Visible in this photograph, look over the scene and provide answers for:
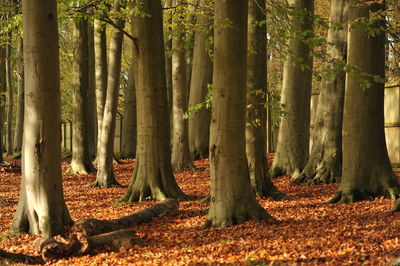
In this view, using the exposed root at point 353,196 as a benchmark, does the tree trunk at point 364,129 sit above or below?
above

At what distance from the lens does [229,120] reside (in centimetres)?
827

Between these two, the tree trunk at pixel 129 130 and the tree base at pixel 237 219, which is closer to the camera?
the tree base at pixel 237 219

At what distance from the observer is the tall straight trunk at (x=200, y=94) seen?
1975cm

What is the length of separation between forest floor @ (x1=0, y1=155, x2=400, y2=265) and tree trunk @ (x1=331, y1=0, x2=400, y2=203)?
35cm

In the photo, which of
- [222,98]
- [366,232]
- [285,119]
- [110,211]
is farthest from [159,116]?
[366,232]

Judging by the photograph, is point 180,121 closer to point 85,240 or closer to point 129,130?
point 129,130

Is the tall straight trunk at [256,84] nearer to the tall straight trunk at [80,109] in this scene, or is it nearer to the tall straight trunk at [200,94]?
the tall straight trunk at [200,94]

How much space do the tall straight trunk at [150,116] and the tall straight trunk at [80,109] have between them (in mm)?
7253

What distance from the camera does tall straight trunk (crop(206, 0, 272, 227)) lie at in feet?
27.0

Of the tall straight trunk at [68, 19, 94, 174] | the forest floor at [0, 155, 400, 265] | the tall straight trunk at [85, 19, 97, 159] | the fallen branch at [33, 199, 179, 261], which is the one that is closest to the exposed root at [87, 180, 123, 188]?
the forest floor at [0, 155, 400, 265]

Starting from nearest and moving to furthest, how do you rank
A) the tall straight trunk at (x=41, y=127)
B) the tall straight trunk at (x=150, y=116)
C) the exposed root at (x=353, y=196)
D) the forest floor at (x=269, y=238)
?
the forest floor at (x=269, y=238), the tall straight trunk at (x=41, y=127), the exposed root at (x=353, y=196), the tall straight trunk at (x=150, y=116)

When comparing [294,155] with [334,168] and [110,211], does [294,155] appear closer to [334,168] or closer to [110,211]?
[334,168]

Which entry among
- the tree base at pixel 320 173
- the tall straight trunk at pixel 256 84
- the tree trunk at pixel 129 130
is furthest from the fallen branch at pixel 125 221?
the tree trunk at pixel 129 130

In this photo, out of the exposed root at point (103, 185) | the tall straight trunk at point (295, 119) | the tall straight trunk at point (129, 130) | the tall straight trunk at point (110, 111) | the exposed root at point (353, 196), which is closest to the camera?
the exposed root at point (353, 196)
